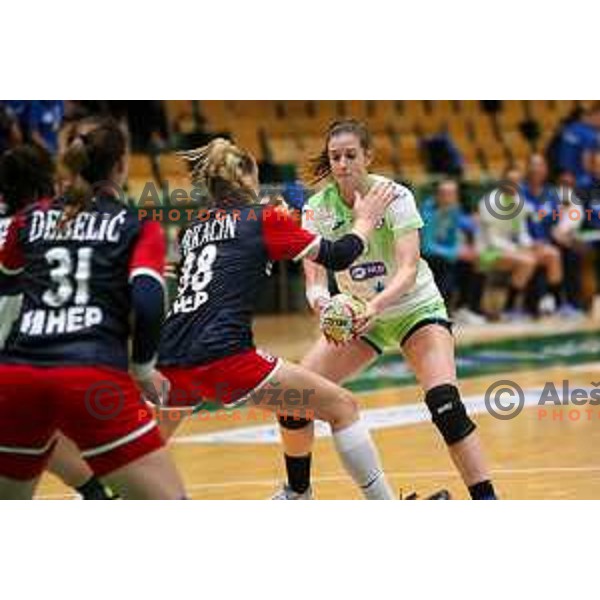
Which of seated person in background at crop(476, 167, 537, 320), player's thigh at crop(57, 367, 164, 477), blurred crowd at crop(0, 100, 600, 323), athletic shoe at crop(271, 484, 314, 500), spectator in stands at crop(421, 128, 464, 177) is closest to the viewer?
player's thigh at crop(57, 367, 164, 477)

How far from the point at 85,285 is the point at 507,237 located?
43.1 ft

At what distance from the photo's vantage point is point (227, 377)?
21.7 feet

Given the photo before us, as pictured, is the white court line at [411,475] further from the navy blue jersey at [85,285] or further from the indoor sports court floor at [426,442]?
the navy blue jersey at [85,285]

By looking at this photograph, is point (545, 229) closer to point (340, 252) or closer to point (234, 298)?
point (234, 298)

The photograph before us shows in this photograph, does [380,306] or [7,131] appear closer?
[380,306]

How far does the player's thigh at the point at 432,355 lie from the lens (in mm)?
7203

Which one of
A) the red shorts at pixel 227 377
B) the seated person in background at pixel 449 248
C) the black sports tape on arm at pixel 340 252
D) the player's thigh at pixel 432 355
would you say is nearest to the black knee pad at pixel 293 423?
the player's thigh at pixel 432 355

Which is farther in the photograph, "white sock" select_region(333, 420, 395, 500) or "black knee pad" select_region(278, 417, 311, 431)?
"black knee pad" select_region(278, 417, 311, 431)

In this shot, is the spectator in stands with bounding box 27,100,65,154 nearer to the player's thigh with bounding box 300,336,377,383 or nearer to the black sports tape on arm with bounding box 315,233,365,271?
the player's thigh with bounding box 300,336,377,383

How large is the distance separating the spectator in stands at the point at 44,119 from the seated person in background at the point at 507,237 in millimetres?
6704

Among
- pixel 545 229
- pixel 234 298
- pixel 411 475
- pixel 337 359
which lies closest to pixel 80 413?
pixel 234 298

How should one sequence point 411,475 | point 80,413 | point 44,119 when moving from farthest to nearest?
1. point 44,119
2. point 411,475
3. point 80,413

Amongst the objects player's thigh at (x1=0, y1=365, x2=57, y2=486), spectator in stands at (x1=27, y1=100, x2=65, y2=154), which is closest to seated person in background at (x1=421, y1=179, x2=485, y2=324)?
spectator in stands at (x1=27, y1=100, x2=65, y2=154)

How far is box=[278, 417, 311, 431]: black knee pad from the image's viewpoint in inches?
296
